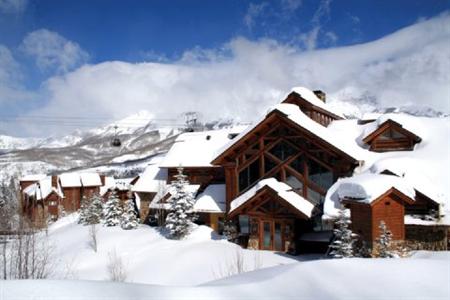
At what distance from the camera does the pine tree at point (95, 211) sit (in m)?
34.2

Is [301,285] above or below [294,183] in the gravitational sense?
below

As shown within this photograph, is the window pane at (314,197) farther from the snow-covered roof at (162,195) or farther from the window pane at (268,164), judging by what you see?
the snow-covered roof at (162,195)

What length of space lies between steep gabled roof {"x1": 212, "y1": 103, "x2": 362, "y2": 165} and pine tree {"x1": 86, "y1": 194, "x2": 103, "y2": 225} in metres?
14.7

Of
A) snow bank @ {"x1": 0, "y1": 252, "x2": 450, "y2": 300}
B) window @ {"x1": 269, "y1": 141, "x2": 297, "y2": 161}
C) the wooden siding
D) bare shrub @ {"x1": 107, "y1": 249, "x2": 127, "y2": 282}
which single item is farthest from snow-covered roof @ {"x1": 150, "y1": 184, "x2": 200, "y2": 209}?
snow bank @ {"x1": 0, "y1": 252, "x2": 450, "y2": 300}

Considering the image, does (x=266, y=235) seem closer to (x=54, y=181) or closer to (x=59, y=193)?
(x=59, y=193)

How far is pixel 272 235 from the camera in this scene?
21812 millimetres

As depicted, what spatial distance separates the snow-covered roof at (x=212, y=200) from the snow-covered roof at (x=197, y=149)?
2.43 meters

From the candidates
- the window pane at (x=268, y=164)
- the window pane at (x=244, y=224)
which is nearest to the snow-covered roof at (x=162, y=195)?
the window pane at (x=244, y=224)

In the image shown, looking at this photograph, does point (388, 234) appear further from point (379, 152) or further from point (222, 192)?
point (222, 192)

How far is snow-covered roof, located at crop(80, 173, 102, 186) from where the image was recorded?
57.1m

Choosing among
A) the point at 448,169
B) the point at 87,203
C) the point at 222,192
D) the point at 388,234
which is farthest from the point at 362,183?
the point at 87,203

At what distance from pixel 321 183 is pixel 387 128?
4.98 metres

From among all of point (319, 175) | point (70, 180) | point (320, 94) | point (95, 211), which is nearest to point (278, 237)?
point (319, 175)

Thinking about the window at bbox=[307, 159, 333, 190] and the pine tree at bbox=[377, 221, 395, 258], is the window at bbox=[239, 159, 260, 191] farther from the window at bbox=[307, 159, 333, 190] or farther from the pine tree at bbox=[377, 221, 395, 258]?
the pine tree at bbox=[377, 221, 395, 258]
